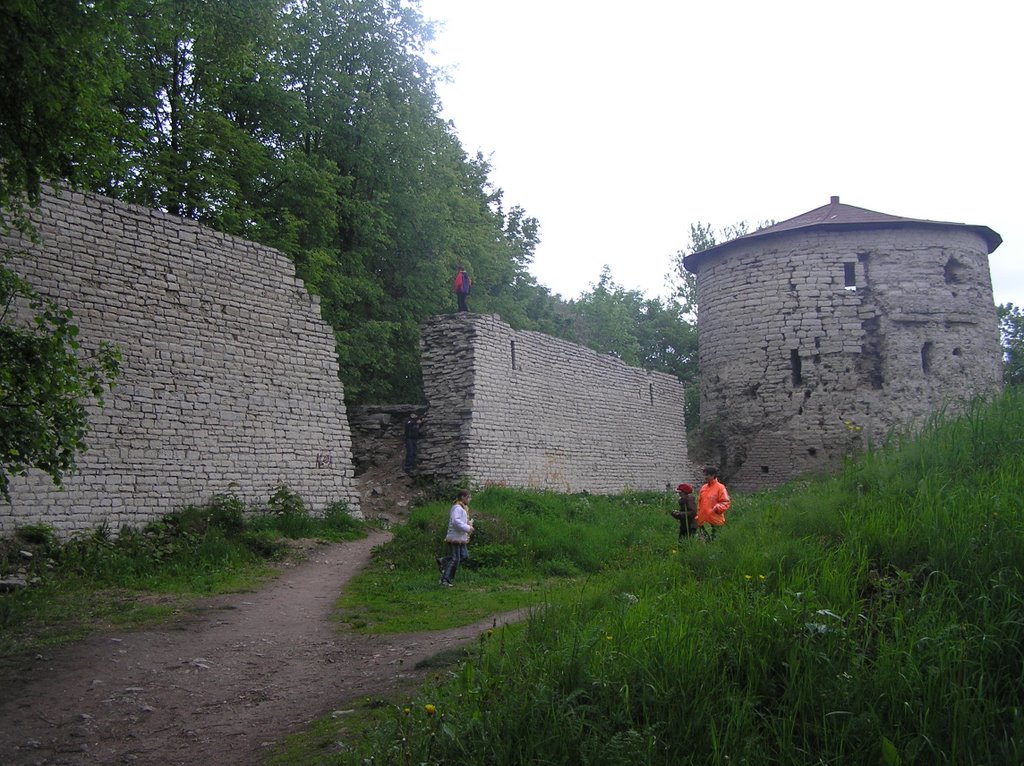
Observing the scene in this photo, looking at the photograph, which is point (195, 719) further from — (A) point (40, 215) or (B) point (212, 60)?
(B) point (212, 60)

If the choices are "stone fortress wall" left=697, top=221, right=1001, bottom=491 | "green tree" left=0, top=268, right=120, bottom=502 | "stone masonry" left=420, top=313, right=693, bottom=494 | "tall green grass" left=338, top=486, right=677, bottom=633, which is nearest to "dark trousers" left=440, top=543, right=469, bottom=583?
"tall green grass" left=338, top=486, right=677, bottom=633

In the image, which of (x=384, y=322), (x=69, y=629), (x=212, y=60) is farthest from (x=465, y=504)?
(x=212, y=60)

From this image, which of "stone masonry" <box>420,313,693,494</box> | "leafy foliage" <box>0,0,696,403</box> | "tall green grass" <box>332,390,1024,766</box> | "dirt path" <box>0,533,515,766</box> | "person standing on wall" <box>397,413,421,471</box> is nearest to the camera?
"tall green grass" <box>332,390,1024,766</box>

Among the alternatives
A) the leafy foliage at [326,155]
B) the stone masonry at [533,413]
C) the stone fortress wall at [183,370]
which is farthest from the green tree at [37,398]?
the stone masonry at [533,413]

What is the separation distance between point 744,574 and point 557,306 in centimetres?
3449

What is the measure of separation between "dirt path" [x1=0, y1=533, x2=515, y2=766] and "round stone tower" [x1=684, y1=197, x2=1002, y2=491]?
1693 cm

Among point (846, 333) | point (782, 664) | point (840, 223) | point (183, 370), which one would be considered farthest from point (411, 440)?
point (840, 223)

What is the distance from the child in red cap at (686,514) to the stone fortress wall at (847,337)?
12.8 meters

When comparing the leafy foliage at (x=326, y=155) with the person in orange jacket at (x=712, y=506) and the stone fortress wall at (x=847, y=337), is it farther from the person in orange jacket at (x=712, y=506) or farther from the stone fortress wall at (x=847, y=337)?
the person in orange jacket at (x=712, y=506)

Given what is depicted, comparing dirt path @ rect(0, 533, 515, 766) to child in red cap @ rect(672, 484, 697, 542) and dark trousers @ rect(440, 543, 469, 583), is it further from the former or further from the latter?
child in red cap @ rect(672, 484, 697, 542)

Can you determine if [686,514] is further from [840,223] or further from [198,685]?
[840,223]

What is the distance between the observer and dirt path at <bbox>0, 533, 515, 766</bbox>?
4531 mm

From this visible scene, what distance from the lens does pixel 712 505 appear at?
941cm

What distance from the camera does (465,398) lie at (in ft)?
48.9
